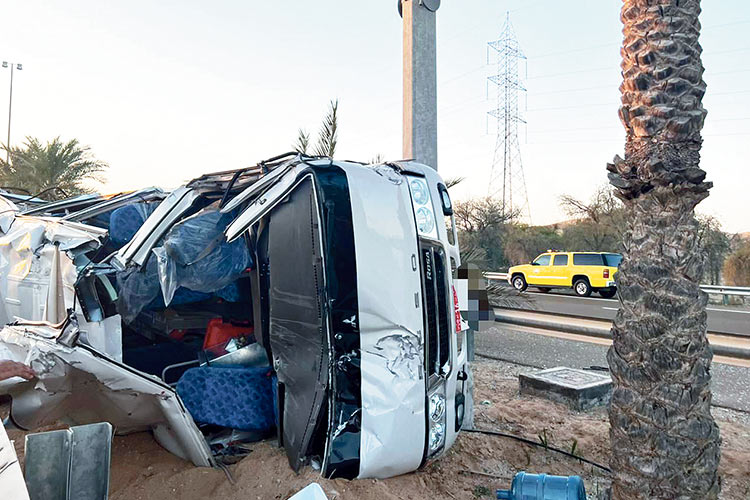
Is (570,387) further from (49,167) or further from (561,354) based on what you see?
(49,167)

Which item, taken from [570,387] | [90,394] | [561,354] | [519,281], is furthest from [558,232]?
[90,394]

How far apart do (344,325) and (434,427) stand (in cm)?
90

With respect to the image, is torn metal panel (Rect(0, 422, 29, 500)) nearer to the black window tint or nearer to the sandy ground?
the sandy ground

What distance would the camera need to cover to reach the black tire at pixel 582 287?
70.9 feet

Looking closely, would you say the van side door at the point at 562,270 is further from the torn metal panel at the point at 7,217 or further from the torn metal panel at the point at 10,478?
the torn metal panel at the point at 10,478

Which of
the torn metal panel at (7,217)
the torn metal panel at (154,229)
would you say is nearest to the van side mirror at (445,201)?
the torn metal panel at (154,229)

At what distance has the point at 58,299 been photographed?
146 inches

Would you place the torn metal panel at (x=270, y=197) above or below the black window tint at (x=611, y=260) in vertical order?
above

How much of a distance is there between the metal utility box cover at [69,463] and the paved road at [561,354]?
6.34 metres

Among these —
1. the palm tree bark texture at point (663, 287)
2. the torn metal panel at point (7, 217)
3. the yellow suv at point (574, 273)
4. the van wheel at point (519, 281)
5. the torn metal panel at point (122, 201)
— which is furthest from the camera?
the van wheel at point (519, 281)

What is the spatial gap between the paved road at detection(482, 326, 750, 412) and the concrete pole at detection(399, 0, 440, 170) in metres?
3.85

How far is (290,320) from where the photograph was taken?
3350 millimetres

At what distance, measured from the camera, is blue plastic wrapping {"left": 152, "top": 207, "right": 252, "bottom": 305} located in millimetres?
3523

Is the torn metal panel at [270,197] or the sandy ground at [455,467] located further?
the torn metal panel at [270,197]
